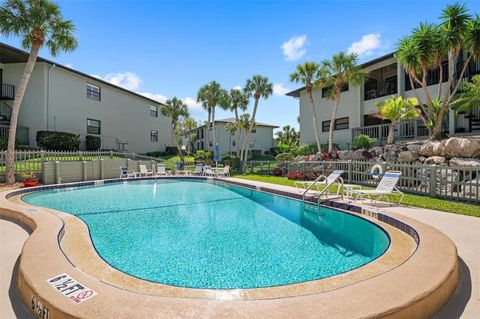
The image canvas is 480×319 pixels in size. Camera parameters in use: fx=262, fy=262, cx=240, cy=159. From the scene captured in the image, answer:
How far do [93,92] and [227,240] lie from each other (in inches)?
992

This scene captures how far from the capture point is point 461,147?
11.5 m

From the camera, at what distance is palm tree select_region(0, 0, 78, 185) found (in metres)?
12.2

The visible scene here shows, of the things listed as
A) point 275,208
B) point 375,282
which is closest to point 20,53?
point 275,208

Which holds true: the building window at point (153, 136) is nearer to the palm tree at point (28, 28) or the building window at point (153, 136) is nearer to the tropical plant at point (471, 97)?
the palm tree at point (28, 28)

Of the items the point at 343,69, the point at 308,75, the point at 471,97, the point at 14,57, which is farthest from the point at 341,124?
the point at 14,57

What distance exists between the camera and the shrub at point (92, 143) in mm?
23125

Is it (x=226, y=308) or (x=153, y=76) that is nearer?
(x=226, y=308)

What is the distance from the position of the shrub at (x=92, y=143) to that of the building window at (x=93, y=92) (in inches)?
166

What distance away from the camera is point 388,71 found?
71.7 ft

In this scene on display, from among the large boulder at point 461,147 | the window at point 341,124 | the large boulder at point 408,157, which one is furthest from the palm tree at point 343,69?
the large boulder at point 461,147

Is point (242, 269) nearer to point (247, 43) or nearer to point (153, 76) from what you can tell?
point (247, 43)

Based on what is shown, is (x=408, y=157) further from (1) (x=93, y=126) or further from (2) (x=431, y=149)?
(1) (x=93, y=126)

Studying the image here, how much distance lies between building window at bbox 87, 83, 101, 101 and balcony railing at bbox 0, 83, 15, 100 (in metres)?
5.44

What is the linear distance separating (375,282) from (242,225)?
4409 mm
